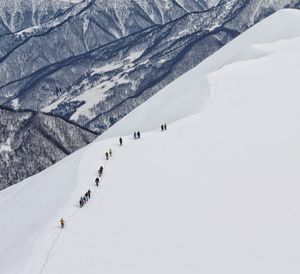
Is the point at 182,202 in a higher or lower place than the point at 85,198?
lower

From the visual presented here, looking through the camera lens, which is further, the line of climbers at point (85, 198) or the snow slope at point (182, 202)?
the line of climbers at point (85, 198)

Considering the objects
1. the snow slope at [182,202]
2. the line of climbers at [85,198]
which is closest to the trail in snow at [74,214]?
the snow slope at [182,202]

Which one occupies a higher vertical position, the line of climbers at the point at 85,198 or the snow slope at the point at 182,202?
the line of climbers at the point at 85,198

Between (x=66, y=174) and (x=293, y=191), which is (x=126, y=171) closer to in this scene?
(x=66, y=174)

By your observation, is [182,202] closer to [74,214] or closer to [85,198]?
[85,198]

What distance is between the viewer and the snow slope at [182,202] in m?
48.0

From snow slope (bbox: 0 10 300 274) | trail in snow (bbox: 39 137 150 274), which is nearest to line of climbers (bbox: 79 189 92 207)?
trail in snow (bbox: 39 137 150 274)

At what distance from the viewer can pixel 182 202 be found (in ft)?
188

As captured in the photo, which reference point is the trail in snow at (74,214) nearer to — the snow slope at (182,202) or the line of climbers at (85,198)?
the snow slope at (182,202)

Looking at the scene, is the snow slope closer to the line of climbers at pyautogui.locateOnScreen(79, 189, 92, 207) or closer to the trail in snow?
the trail in snow

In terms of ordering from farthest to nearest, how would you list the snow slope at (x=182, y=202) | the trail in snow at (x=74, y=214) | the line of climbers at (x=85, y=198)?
the line of climbers at (x=85, y=198) < the trail in snow at (x=74, y=214) < the snow slope at (x=182, y=202)

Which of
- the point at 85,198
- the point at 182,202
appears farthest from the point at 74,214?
the point at 182,202

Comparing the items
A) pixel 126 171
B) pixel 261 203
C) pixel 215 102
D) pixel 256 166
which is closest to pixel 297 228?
pixel 261 203

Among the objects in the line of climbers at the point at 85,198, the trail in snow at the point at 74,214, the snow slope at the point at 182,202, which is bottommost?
the snow slope at the point at 182,202
